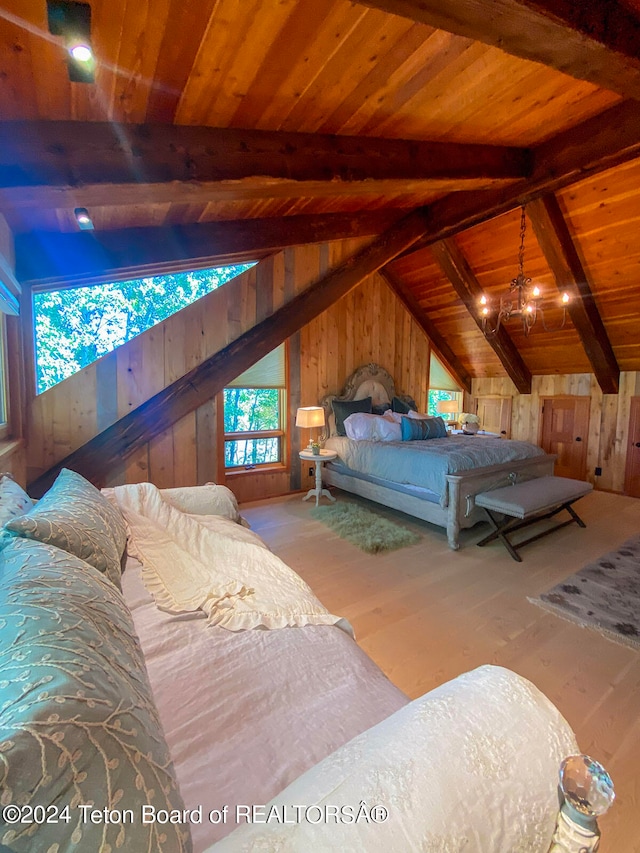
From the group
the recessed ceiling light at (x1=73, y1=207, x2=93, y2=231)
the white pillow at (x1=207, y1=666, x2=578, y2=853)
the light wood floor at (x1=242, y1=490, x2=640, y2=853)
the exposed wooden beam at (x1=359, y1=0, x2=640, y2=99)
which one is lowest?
the light wood floor at (x1=242, y1=490, x2=640, y2=853)

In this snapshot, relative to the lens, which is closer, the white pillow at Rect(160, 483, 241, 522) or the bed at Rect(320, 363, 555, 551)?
the white pillow at Rect(160, 483, 241, 522)

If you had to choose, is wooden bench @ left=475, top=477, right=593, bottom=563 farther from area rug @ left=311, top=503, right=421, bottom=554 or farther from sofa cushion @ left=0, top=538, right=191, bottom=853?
sofa cushion @ left=0, top=538, right=191, bottom=853

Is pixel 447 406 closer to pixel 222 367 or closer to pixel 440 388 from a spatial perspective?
pixel 440 388

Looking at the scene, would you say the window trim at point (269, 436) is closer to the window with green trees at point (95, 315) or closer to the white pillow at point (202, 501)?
the window with green trees at point (95, 315)

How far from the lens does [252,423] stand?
172 inches

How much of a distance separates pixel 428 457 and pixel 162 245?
2828mm

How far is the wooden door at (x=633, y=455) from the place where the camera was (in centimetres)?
466

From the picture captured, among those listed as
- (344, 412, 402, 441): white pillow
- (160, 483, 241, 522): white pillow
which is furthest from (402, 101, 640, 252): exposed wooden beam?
(160, 483, 241, 522): white pillow

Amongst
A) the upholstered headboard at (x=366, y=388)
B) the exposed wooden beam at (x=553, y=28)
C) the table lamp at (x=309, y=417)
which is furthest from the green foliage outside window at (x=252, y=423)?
the exposed wooden beam at (x=553, y=28)

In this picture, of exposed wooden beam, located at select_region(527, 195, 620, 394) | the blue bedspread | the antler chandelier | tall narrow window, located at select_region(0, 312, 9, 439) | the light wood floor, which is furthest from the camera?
exposed wooden beam, located at select_region(527, 195, 620, 394)

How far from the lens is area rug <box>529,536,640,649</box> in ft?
6.77

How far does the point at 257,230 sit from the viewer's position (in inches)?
130

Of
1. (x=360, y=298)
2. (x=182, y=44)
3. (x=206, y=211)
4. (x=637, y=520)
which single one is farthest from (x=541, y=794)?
(x=360, y=298)

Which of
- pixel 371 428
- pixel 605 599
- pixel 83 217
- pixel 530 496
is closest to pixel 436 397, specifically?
pixel 371 428
